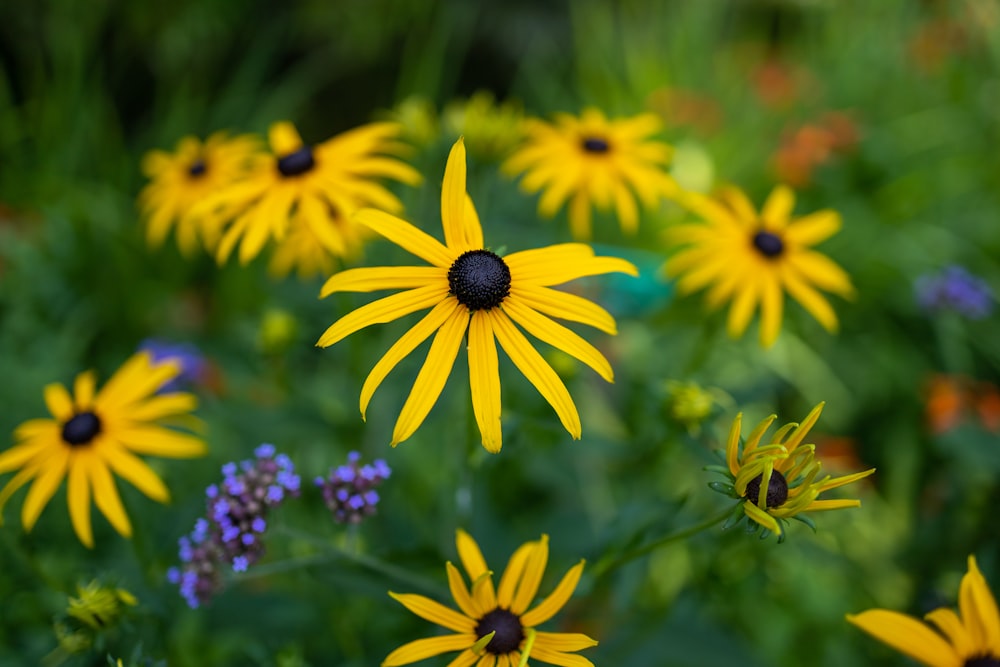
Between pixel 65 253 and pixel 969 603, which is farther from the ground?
pixel 65 253

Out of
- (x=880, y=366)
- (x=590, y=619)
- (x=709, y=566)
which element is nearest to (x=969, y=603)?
(x=709, y=566)

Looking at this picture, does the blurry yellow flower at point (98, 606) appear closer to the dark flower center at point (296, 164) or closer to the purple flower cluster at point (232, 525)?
the purple flower cluster at point (232, 525)

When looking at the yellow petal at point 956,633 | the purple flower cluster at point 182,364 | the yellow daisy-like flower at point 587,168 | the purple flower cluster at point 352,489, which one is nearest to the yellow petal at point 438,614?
the purple flower cluster at point 352,489

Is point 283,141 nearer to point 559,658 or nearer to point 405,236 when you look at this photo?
point 405,236

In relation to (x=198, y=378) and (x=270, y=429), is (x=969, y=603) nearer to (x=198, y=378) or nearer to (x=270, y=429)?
(x=270, y=429)

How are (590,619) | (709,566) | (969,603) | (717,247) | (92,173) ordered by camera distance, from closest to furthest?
(969,603) < (709,566) < (717,247) < (590,619) < (92,173)

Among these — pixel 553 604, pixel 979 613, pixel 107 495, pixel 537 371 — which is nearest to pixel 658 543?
pixel 553 604
